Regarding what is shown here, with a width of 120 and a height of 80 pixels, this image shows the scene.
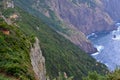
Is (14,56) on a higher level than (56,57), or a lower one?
higher

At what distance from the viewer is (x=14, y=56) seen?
37.3m

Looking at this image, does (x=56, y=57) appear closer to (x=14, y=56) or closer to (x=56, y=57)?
(x=56, y=57)

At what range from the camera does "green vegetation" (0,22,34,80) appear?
32875 millimetres

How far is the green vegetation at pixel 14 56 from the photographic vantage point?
32875 millimetres

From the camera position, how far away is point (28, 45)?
45.9m

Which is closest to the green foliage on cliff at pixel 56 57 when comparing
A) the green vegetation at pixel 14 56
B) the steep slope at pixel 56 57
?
the steep slope at pixel 56 57

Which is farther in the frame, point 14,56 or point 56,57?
point 56,57

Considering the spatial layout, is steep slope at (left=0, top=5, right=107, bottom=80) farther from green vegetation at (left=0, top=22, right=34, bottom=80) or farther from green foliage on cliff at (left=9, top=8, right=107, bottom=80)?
green vegetation at (left=0, top=22, right=34, bottom=80)

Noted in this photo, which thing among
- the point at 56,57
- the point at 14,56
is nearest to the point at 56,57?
the point at 56,57

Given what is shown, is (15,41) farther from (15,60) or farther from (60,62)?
(60,62)

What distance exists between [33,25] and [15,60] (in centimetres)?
14117

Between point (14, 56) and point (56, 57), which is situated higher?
point (14, 56)

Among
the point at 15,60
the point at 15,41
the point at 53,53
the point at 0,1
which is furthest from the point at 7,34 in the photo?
the point at 53,53

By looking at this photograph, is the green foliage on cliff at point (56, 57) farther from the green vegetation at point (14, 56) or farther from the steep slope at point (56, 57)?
the green vegetation at point (14, 56)
